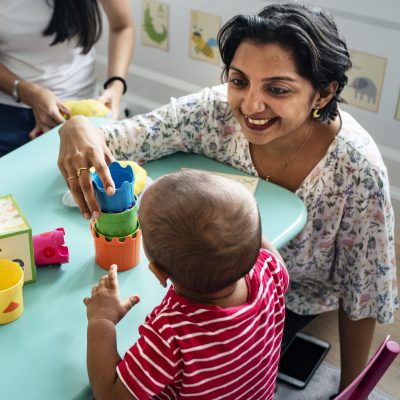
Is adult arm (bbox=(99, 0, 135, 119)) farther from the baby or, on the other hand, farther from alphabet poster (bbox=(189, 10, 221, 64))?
the baby

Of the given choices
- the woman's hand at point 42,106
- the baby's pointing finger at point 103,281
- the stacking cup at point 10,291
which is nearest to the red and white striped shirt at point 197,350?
the baby's pointing finger at point 103,281

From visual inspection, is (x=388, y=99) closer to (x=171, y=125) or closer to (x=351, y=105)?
(x=351, y=105)

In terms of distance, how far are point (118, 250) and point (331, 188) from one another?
1.83ft

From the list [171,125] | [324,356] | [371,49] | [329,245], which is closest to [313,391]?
[324,356]

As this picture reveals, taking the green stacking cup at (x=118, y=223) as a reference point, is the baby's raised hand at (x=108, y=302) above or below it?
below

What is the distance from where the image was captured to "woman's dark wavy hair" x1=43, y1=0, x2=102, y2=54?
1909 mm

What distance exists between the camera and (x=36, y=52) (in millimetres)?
2014

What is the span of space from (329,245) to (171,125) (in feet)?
1.63

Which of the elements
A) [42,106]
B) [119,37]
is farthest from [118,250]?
[119,37]

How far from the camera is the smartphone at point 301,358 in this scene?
6.02ft

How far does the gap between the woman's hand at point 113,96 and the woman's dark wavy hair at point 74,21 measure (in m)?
0.17

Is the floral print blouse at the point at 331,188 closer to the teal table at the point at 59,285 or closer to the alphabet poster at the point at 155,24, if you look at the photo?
the teal table at the point at 59,285

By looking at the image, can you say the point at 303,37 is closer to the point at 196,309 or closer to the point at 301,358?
the point at 196,309

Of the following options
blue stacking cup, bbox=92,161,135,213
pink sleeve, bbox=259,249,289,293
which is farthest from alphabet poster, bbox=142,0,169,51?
pink sleeve, bbox=259,249,289,293
